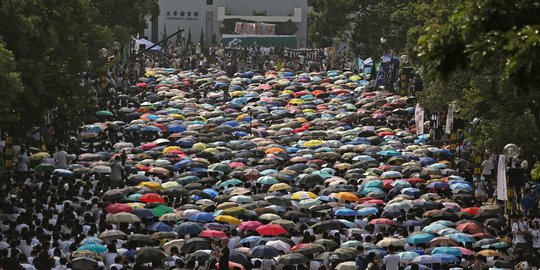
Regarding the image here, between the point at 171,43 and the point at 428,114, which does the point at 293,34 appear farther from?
the point at 428,114

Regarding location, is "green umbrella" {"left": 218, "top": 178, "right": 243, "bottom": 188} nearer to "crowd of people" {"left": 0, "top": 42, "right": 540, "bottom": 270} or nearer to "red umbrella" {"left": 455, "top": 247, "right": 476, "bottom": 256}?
"crowd of people" {"left": 0, "top": 42, "right": 540, "bottom": 270}

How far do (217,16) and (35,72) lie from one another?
246 ft

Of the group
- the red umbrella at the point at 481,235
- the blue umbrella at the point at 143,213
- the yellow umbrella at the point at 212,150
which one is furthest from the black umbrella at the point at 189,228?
the yellow umbrella at the point at 212,150

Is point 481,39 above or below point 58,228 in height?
above

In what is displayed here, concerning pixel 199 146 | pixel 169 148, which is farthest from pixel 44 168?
pixel 199 146

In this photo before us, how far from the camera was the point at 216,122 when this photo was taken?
61.5m

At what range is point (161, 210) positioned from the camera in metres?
39.3

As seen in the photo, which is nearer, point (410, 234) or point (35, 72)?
point (410, 234)

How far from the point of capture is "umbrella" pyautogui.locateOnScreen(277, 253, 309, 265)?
3262 centimetres

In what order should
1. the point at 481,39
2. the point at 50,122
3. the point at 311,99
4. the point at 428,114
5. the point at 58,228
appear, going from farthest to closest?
the point at 311,99, the point at 428,114, the point at 50,122, the point at 58,228, the point at 481,39

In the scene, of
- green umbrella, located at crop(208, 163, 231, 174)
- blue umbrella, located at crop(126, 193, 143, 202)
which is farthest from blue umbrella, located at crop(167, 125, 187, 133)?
blue umbrella, located at crop(126, 193, 143, 202)

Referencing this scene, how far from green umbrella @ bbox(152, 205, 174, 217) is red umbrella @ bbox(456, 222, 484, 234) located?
292 inches

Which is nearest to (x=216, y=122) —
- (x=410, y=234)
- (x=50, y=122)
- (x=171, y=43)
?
(x=50, y=122)

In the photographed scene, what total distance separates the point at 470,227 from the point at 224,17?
8594cm
